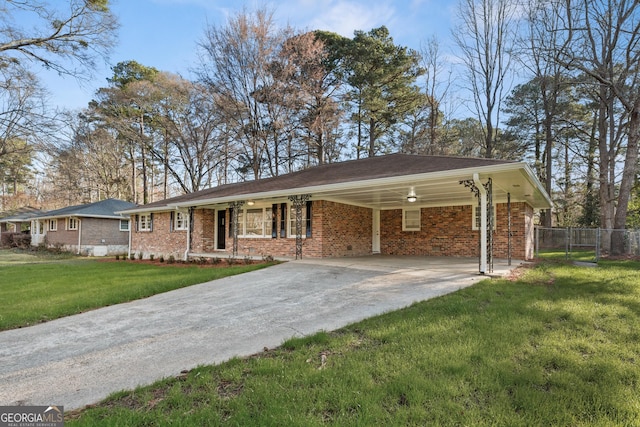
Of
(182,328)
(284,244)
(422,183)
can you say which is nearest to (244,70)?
(284,244)

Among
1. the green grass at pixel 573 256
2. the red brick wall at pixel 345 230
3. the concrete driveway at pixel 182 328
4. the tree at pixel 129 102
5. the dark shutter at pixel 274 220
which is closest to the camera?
the concrete driveway at pixel 182 328

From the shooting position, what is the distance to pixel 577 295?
238 inches

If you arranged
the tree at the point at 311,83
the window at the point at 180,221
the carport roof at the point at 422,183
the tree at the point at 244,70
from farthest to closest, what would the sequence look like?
the tree at the point at 311,83 → the tree at the point at 244,70 → the window at the point at 180,221 → the carport roof at the point at 422,183

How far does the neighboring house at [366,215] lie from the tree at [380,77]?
27.8 feet

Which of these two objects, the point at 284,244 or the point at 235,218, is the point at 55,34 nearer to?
the point at 235,218

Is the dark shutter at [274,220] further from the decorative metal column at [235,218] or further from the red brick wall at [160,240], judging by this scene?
the red brick wall at [160,240]

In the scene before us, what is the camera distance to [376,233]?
14.8m

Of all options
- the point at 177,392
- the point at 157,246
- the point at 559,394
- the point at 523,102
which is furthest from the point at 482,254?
the point at 523,102

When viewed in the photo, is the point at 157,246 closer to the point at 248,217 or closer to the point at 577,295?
the point at 248,217

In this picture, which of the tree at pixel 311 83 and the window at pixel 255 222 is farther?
the tree at pixel 311 83

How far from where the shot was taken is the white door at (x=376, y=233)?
14.7 meters

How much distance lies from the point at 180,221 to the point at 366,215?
8.90 metres

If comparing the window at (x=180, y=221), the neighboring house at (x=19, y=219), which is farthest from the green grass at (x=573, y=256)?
the neighboring house at (x=19, y=219)

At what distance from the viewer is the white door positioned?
48.1 ft
